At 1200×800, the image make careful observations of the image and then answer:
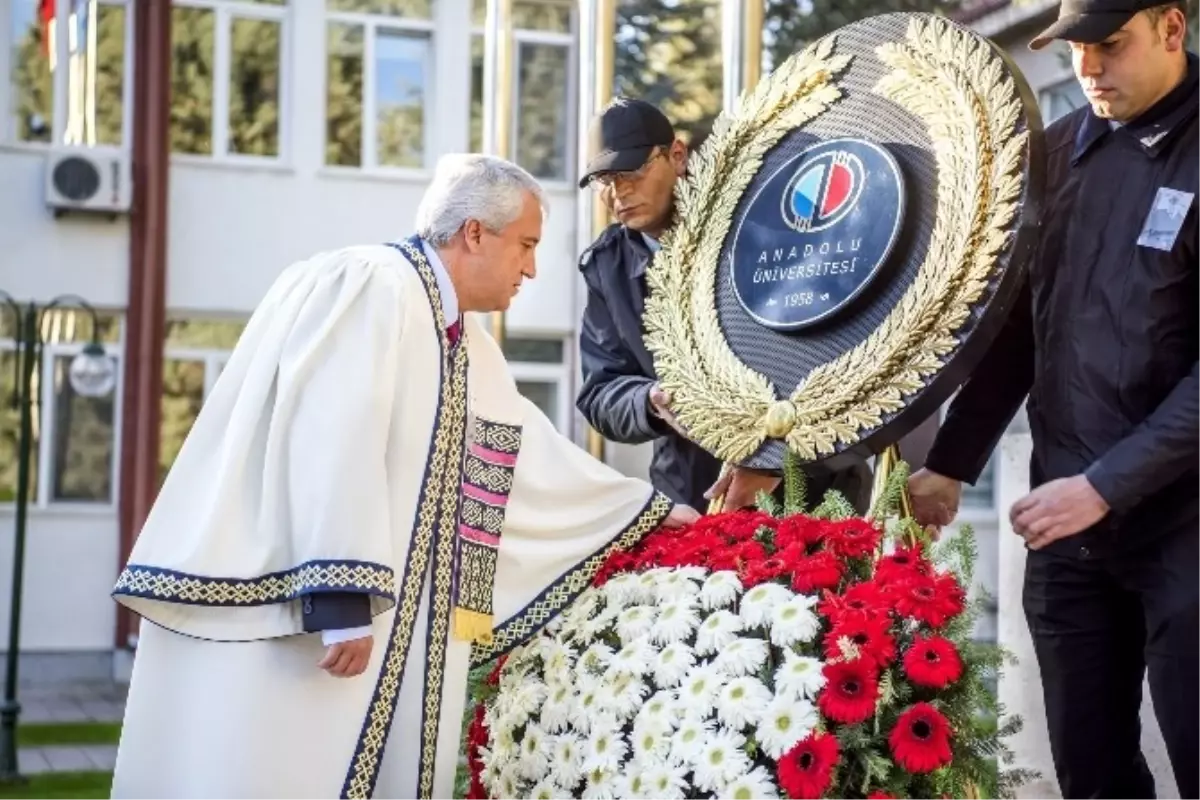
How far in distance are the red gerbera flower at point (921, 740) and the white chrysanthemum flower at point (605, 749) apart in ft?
1.63

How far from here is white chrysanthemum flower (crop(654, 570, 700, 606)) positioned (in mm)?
3385

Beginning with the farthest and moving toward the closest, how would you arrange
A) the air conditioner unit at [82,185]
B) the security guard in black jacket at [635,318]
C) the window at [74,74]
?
the window at [74,74], the air conditioner unit at [82,185], the security guard in black jacket at [635,318]

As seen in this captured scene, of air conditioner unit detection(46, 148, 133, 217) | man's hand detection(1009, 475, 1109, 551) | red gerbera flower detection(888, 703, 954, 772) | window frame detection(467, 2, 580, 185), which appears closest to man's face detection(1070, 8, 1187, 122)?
man's hand detection(1009, 475, 1109, 551)

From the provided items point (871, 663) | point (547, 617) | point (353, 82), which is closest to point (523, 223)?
point (547, 617)

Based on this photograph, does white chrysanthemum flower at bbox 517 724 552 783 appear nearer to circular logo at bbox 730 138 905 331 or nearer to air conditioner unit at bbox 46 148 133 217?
circular logo at bbox 730 138 905 331

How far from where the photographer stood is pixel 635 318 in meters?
4.23

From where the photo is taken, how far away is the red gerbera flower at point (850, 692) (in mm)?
2994

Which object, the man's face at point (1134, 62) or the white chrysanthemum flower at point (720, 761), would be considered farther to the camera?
the man's face at point (1134, 62)

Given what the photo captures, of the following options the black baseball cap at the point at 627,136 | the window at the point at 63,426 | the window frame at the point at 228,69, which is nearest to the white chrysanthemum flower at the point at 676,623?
the black baseball cap at the point at 627,136

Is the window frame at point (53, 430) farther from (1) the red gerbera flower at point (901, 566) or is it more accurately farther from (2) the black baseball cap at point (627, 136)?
(1) the red gerbera flower at point (901, 566)

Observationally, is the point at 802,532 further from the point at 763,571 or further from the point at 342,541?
the point at 342,541

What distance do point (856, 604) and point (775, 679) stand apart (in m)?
0.18

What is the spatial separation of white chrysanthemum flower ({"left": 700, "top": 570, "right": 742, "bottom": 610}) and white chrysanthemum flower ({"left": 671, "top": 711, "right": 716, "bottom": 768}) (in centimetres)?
24

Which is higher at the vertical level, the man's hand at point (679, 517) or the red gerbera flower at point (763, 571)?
the man's hand at point (679, 517)
